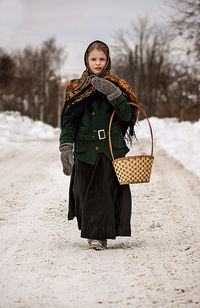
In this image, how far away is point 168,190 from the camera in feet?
25.8

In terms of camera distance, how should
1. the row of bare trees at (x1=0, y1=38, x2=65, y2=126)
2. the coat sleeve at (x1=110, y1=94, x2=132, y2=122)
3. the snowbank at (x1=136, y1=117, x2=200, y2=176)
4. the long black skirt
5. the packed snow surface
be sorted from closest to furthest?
the coat sleeve at (x1=110, y1=94, x2=132, y2=122), the long black skirt, the snowbank at (x1=136, y1=117, x2=200, y2=176), the packed snow surface, the row of bare trees at (x1=0, y1=38, x2=65, y2=126)

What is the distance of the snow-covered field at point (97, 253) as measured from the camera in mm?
2930

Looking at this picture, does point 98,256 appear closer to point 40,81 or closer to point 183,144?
point 183,144

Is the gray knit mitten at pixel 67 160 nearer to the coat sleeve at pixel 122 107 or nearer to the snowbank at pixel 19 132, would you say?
the coat sleeve at pixel 122 107

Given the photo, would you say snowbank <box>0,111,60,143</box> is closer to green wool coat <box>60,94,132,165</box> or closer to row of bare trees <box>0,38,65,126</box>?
row of bare trees <box>0,38,65,126</box>

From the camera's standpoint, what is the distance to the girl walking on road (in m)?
4.16

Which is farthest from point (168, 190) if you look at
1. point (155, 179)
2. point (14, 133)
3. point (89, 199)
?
point (14, 133)

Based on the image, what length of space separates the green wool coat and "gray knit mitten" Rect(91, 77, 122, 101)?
248mm

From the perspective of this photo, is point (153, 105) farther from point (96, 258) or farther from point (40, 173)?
point (96, 258)

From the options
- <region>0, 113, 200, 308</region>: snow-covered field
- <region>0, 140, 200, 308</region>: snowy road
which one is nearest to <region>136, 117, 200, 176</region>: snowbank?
<region>0, 113, 200, 308</region>: snow-covered field

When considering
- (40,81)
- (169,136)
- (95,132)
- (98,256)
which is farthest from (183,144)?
(40,81)

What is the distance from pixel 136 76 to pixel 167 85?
886cm

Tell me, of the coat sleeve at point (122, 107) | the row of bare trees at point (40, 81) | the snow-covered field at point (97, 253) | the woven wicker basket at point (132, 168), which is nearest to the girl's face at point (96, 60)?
the coat sleeve at point (122, 107)

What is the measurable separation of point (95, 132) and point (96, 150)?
168 millimetres
